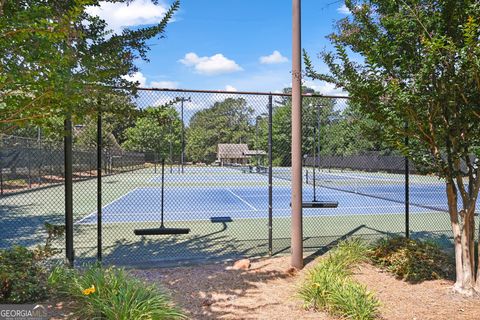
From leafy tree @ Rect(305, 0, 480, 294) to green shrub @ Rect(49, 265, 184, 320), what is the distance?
3.16 meters

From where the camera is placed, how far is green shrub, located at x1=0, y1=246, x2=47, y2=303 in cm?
368

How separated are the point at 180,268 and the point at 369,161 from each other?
1229 inches

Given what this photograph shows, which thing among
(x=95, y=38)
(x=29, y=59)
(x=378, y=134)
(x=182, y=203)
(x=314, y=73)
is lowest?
(x=182, y=203)

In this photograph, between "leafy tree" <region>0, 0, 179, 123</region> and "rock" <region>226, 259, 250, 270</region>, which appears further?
"rock" <region>226, 259, 250, 270</region>

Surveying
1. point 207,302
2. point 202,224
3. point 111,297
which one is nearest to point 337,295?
point 207,302

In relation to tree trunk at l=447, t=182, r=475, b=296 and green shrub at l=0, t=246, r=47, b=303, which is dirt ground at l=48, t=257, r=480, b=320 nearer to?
tree trunk at l=447, t=182, r=475, b=296

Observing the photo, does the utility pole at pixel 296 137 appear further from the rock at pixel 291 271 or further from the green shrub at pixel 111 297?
the green shrub at pixel 111 297

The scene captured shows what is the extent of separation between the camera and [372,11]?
5.41m

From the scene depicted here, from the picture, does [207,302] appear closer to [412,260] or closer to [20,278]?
[20,278]

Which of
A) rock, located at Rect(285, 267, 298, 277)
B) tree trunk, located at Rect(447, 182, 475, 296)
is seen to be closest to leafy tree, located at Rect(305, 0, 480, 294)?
tree trunk, located at Rect(447, 182, 475, 296)

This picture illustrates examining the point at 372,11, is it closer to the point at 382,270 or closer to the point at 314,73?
the point at 314,73

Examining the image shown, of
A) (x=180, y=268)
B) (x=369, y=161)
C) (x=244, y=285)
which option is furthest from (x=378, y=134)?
(x=369, y=161)

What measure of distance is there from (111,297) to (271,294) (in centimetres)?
189

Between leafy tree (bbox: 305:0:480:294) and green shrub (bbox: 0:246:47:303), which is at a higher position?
leafy tree (bbox: 305:0:480:294)
